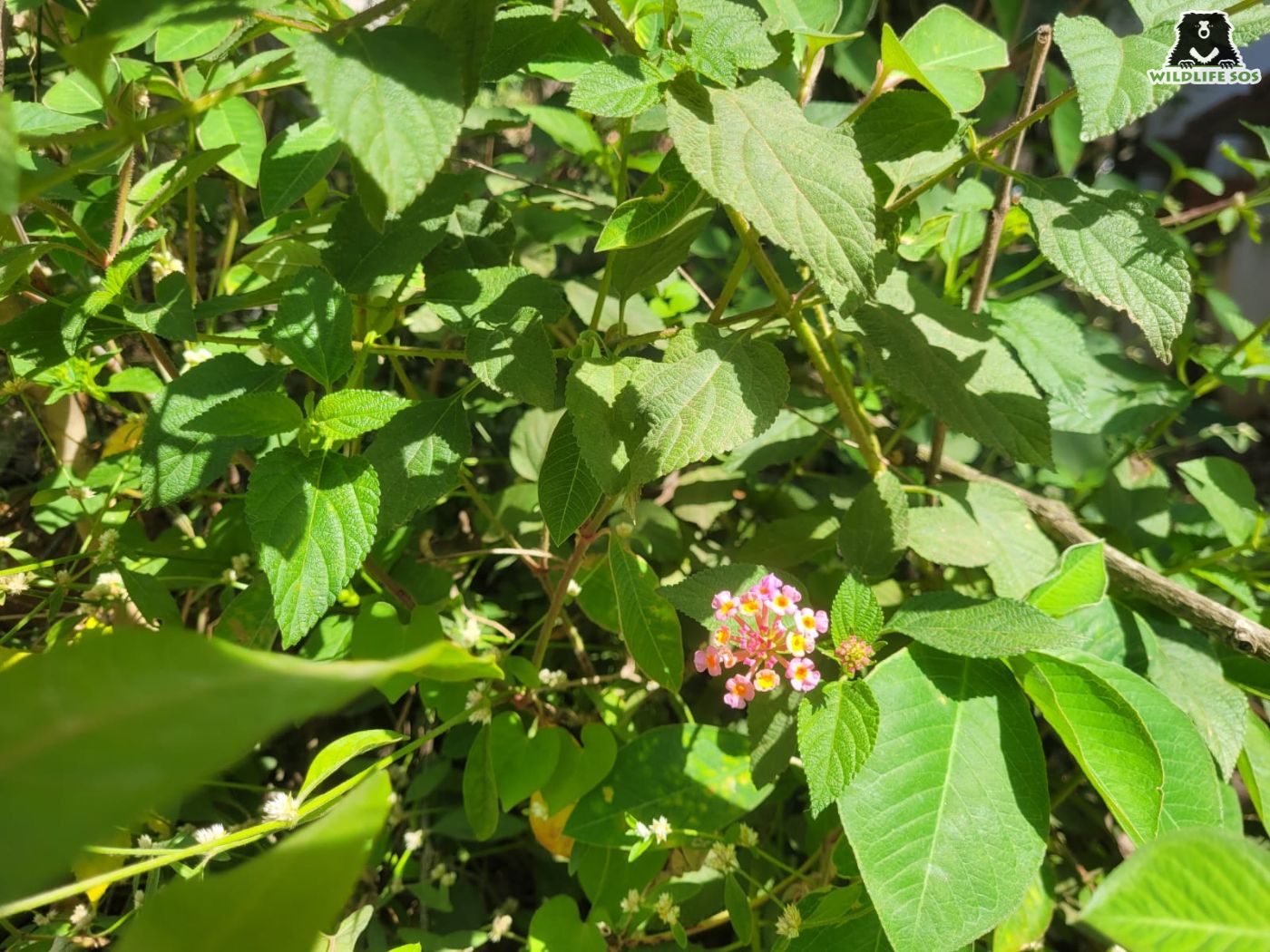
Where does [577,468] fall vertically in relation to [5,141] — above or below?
below

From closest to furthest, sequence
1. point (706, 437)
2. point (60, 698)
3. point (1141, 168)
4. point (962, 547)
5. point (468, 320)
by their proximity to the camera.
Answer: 1. point (60, 698)
2. point (706, 437)
3. point (468, 320)
4. point (962, 547)
5. point (1141, 168)

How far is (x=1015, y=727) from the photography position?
0.72m

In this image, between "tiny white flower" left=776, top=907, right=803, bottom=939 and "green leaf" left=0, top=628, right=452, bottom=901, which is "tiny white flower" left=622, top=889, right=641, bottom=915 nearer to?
"tiny white flower" left=776, top=907, right=803, bottom=939

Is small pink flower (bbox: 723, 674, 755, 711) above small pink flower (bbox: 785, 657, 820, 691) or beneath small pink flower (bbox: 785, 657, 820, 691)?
beneath

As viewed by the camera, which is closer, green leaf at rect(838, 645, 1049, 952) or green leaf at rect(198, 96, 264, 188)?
green leaf at rect(838, 645, 1049, 952)

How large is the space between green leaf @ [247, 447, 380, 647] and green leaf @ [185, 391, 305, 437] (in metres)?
0.03

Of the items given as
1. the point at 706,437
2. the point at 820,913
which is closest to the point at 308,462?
the point at 706,437

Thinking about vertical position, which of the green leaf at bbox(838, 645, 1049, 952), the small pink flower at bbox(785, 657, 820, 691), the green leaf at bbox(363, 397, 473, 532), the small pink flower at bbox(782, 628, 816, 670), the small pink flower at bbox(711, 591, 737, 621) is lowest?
the green leaf at bbox(838, 645, 1049, 952)

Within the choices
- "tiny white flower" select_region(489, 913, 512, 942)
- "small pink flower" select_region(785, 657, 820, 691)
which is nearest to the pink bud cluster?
"small pink flower" select_region(785, 657, 820, 691)

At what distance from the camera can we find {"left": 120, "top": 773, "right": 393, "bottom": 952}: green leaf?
0.93 ft

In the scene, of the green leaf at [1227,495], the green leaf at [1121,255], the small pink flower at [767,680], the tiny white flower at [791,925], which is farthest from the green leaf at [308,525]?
the green leaf at [1227,495]

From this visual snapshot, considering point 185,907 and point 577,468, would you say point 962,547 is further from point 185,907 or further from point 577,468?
point 185,907

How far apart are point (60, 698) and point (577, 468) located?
449 millimetres

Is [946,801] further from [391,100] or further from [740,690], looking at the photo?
[391,100]
